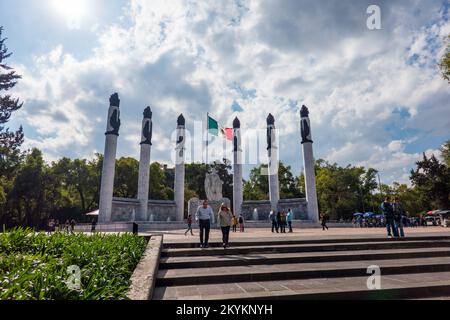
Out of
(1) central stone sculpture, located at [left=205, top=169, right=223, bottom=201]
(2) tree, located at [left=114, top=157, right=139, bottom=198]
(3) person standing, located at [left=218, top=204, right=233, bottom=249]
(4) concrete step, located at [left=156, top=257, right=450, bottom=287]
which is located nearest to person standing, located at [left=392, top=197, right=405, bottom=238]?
(4) concrete step, located at [left=156, top=257, right=450, bottom=287]

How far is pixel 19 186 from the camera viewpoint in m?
33.8

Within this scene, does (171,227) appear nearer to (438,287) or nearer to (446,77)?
(438,287)

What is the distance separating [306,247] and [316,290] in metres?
3.40

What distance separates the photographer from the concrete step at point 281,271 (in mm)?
5398

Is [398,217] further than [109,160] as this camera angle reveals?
No

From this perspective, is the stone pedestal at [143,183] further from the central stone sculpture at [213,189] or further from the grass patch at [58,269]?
the grass patch at [58,269]

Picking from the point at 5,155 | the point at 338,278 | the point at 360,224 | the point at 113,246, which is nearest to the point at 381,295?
the point at 338,278

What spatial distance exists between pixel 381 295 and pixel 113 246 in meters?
5.94

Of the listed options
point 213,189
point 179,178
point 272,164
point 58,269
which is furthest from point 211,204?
point 58,269

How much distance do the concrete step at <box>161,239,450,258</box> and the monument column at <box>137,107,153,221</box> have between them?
2217cm

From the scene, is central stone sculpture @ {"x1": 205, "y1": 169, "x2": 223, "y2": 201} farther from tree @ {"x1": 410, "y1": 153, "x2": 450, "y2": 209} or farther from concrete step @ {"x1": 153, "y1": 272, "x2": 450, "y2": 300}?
tree @ {"x1": 410, "y1": 153, "x2": 450, "y2": 209}

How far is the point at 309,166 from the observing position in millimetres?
30750

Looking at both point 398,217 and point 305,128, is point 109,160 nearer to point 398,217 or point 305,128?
point 305,128

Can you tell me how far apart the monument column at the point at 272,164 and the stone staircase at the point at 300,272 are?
22654mm
